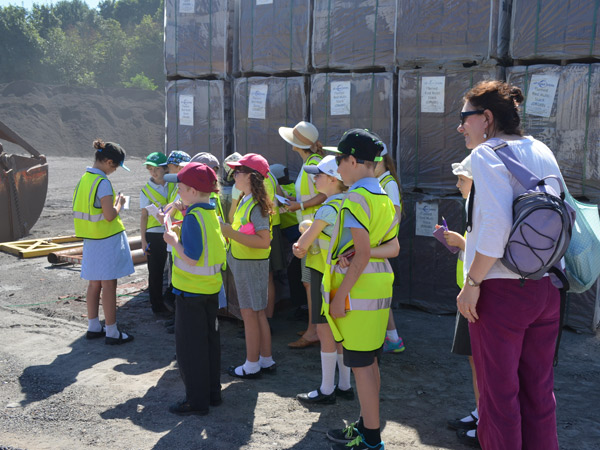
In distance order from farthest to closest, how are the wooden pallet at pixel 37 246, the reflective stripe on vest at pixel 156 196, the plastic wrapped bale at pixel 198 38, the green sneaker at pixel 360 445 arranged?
the wooden pallet at pixel 37 246 < the plastic wrapped bale at pixel 198 38 < the reflective stripe on vest at pixel 156 196 < the green sneaker at pixel 360 445

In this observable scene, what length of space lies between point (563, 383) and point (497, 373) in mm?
2533

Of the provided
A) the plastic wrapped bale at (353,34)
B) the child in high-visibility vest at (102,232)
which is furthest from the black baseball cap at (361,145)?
the plastic wrapped bale at (353,34)

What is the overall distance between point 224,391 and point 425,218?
3002 mm

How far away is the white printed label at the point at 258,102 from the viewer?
7.49m

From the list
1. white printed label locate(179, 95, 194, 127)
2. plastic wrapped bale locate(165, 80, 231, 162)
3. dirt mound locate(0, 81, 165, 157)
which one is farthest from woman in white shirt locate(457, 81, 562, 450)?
dirt mound locate(0, 81, 165, 157)

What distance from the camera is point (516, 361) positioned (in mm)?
2924

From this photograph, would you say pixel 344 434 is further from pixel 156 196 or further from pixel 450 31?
pixel 450 31

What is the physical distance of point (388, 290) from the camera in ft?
12.0

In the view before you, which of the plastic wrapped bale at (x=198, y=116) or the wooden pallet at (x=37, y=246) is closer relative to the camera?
the plastic wrapped bale at (x=198, y=116)

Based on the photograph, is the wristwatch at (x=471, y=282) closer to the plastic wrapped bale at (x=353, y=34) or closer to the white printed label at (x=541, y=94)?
the white printed label at (x=541, y=94)

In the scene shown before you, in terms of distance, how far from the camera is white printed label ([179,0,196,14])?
25.5 ft

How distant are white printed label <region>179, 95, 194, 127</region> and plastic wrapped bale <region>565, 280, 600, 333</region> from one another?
482 centimetres

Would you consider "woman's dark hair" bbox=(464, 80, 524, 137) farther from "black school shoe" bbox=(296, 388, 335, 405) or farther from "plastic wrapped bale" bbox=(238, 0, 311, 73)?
"plastic wrapped bale" bbox=(238, 0, 311, 73)

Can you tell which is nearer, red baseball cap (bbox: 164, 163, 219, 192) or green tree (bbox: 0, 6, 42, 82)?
red baseball cap (bbox: 164, 163, 219, 192)
